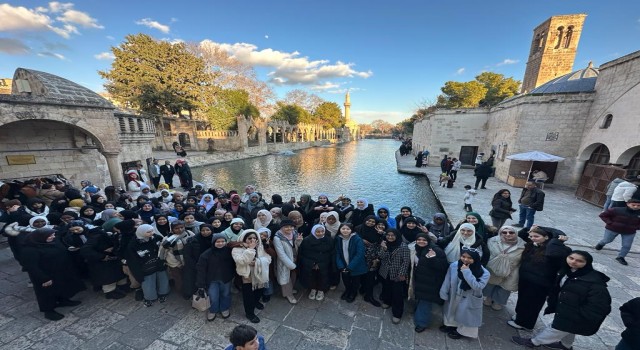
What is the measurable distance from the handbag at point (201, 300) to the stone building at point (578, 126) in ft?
48.6

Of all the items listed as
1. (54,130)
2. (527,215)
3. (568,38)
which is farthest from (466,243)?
(568,38)

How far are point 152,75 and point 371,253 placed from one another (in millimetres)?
32379

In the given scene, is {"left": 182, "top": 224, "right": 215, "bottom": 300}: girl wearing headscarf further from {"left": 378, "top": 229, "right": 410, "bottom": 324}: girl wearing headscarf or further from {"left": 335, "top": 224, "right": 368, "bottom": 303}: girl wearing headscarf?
{"left": 378, "top": 229, "right": 410, "bottom": 324}: girl wearing headscarf

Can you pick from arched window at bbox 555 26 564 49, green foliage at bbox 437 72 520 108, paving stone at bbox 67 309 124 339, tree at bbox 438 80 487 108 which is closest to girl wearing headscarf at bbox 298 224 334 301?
paving stone at bbox 67 309 124 339

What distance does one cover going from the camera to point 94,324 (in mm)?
3523

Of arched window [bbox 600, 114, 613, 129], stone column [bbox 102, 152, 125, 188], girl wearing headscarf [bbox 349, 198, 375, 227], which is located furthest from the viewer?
arched window [bbox 600, 114, 613, 129]

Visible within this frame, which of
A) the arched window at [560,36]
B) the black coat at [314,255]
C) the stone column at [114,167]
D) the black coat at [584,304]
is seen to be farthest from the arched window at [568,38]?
the stone column at [114,167]

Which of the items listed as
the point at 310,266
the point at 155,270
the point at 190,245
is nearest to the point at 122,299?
the point at 155,270

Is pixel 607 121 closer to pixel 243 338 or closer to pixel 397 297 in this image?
pixel 397 297

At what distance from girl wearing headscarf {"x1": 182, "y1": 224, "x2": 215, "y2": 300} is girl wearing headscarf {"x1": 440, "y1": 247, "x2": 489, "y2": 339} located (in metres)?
3.75

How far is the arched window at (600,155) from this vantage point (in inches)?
428

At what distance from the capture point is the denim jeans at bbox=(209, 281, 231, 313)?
3.59 m

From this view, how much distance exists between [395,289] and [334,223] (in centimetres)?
150

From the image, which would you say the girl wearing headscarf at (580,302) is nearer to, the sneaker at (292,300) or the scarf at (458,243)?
the scarf at (458,243)
